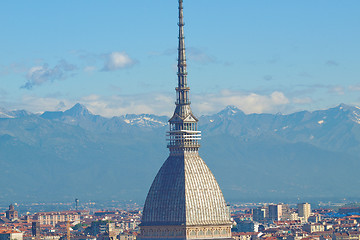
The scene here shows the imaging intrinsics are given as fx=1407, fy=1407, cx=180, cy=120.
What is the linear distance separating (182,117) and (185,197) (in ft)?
17.9

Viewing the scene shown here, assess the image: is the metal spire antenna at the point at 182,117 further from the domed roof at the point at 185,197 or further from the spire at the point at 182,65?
the domed roof at the point at 185,197

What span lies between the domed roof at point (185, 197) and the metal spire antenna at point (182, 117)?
73cm

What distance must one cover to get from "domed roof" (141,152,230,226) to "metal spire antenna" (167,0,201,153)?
0.73 m

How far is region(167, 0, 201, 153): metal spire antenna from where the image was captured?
92938mm

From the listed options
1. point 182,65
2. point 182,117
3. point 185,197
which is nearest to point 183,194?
point 185,197

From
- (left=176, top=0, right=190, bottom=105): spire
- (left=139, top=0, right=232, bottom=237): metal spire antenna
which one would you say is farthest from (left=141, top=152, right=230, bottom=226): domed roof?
(left=176, top=0, right=190, bottom=105): spire

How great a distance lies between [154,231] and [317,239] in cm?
10623

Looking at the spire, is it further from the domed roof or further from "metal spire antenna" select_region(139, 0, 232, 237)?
the domed roof

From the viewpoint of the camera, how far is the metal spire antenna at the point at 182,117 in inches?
3659

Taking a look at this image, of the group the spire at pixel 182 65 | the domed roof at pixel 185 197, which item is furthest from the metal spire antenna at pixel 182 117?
the domed roof at pixel 185 197

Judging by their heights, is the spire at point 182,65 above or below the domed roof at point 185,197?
above

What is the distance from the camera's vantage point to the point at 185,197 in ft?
300

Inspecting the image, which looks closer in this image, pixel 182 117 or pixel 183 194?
pixel 183 194

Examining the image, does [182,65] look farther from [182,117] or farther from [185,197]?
[185,197]
